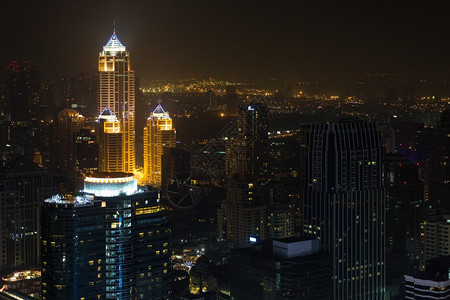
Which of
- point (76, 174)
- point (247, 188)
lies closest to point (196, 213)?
point (247, 188)

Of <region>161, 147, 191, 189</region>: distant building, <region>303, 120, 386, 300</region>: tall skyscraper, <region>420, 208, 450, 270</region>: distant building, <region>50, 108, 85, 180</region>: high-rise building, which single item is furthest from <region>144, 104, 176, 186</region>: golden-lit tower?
Answer: <region>420, 208, 450, 270</region>: distant building

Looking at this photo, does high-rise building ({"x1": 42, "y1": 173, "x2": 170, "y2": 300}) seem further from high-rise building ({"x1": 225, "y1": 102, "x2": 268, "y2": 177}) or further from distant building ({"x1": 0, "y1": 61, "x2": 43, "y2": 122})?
distant building ({"x1": 0, "y1": 61, "x2": 43, "y2": 122})

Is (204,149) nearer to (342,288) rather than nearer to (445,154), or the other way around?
(445,154)

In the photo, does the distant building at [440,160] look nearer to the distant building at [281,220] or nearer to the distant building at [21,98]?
the distant building at [281,220]

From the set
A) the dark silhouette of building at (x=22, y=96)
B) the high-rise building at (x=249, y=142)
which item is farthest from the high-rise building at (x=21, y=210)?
the high-rise building at (x=249, y=142)

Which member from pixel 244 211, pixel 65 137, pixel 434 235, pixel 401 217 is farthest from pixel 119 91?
pixel 434 235
